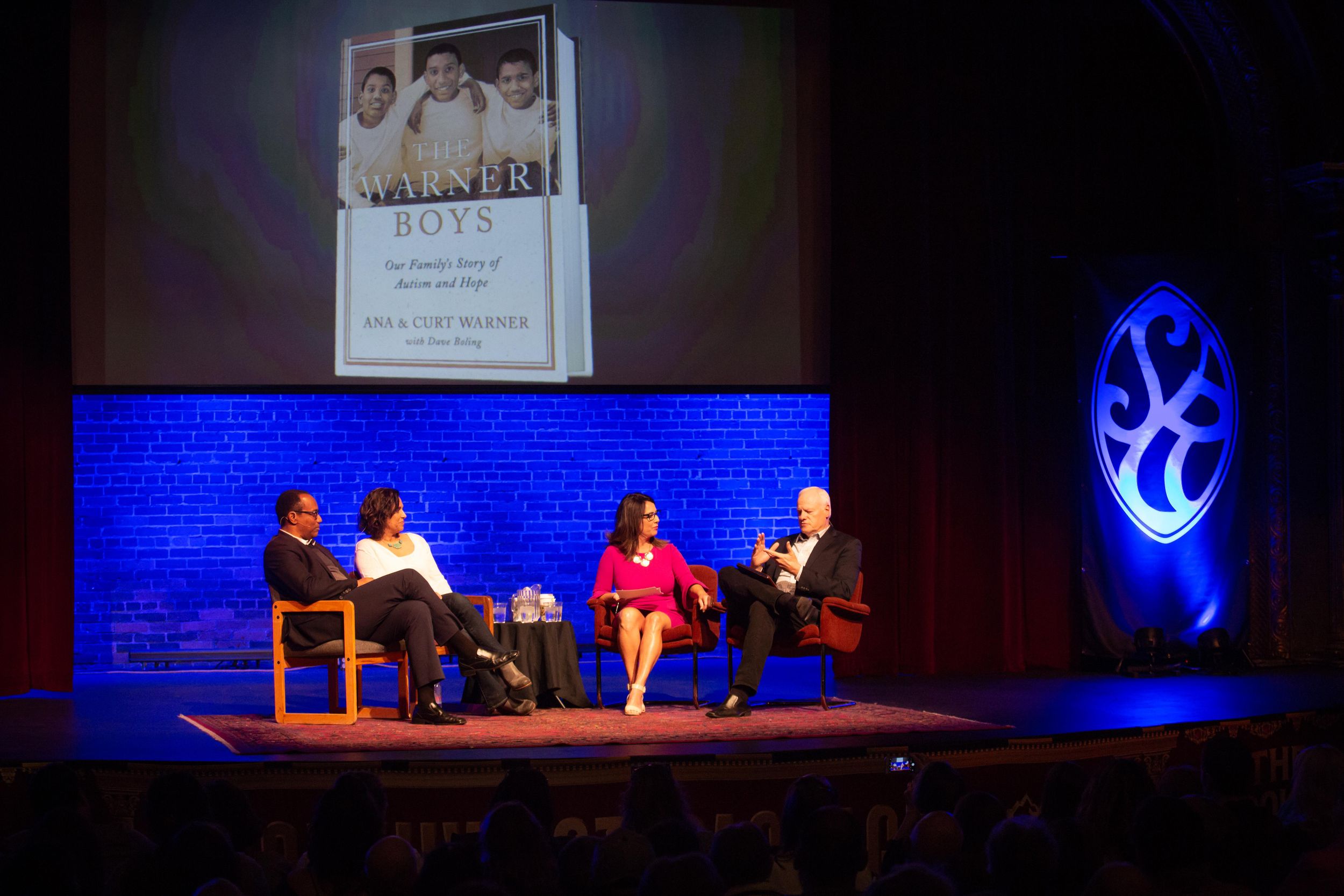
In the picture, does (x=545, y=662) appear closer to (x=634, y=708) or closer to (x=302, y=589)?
(x=634, y=708)

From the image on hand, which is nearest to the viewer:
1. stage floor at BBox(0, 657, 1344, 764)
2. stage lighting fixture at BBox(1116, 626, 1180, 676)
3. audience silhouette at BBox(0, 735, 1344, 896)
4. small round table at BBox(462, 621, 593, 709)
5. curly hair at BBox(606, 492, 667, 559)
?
audience silhouette at BBox(0, 735, 1344, 896)

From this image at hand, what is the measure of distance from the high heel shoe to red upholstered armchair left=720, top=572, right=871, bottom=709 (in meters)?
0.86

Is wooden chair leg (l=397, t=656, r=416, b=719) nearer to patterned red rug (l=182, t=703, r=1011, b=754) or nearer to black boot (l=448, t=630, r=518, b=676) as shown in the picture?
patterned red rug (l=182, t=703, r=1011, b=754)

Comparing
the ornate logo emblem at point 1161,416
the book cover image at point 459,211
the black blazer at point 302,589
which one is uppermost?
the book cover image at point 459,211

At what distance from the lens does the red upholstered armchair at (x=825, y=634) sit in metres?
4.91

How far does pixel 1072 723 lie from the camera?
14.2 ft

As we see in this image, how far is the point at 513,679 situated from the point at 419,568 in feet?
2.14

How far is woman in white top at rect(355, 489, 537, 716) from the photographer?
15.9ft

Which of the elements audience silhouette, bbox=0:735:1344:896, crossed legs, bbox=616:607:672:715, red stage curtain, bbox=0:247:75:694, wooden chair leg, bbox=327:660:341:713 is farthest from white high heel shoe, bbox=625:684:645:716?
red stage curtain, bbox=0:247:75:694

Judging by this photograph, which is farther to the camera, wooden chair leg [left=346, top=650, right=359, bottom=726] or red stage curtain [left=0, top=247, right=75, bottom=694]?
red stage curtain [left=0, top=247, right=75, bottom=694]

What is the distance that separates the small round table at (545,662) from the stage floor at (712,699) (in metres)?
0.18

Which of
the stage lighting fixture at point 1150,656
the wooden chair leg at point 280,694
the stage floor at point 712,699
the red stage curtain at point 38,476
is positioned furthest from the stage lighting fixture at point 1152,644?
the red stage curtain at point 38,476

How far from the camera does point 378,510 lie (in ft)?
16.3

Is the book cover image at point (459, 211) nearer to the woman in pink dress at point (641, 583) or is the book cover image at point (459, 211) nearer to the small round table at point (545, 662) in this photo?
the woman in pink dress at point (641, 583)
